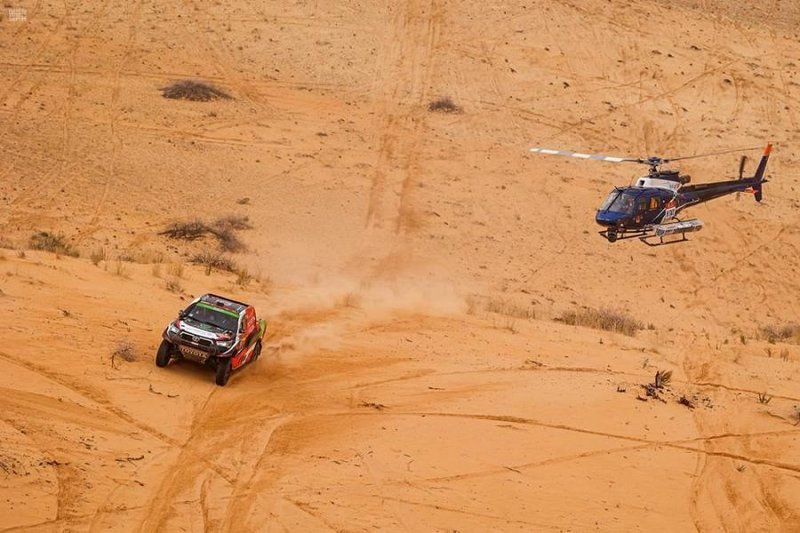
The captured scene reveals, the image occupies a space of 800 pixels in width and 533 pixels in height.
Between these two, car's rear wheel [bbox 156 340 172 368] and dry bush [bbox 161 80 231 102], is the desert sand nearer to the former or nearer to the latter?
car's rear wheel [bbox 156 340 172 368]

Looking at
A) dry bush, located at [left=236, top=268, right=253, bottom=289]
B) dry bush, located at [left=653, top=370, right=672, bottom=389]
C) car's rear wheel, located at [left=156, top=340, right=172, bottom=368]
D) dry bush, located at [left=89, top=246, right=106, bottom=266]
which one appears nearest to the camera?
car's rear wheel, located at [left=156, top=340, right=172, bottom=368]

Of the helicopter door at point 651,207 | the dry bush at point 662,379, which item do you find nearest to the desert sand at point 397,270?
the dry bush at point 662,379

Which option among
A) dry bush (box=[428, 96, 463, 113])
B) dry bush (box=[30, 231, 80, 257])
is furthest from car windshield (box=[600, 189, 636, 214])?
dry bush (box=[428, 96, 463, 113])

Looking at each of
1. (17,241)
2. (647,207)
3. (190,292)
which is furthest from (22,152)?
(647,207)

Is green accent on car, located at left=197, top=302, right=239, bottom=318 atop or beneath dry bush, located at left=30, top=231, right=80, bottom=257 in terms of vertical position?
atop

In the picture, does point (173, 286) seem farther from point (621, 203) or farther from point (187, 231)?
point (621, 203)

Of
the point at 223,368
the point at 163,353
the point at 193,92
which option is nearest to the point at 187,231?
the point at 193,92
